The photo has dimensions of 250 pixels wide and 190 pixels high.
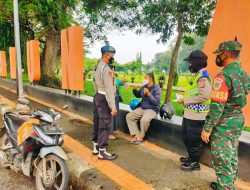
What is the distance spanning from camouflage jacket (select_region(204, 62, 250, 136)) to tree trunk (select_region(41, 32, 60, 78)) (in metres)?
11.0

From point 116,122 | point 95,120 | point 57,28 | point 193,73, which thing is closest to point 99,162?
point 95,120

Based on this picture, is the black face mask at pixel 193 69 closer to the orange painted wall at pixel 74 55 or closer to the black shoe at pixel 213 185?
the black shoe at pixel 213 185

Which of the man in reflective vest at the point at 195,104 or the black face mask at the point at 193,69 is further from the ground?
the black face mask at the point at 193,69

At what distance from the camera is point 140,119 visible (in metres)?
4.77

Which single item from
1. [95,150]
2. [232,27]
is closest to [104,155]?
[95,150]

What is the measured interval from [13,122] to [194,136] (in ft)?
8.75

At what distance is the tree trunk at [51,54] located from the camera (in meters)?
12.7

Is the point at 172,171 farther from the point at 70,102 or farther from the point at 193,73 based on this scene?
the point at 70,102

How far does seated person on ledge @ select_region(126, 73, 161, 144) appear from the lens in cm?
464

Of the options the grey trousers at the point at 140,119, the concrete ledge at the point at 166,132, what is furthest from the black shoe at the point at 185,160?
the grey trousers at the point at 140,119

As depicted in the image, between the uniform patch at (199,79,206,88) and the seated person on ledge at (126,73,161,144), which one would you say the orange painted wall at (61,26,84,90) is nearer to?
the seated person on ledge at (126,73,161,144)

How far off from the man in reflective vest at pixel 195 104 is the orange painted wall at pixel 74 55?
14.5 ft

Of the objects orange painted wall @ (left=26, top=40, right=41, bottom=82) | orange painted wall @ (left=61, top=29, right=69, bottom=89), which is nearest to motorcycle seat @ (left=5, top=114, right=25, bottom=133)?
orange painted wall @ (left=61, top=29, right=69, bottom=89)

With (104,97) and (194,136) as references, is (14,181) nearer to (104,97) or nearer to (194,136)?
(104,97)
